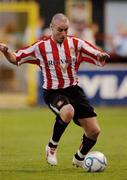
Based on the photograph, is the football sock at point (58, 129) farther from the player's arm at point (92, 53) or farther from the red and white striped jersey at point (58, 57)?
the player's arm at point (92, 53)

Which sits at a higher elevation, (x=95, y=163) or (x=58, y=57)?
(x=58, y=57)

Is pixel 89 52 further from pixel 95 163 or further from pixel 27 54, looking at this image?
pixel 95 163

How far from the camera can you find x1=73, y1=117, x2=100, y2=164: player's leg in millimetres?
10812

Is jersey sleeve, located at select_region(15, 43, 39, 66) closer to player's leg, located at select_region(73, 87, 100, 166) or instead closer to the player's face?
the player's face

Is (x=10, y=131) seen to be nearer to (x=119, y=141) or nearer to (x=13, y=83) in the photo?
(x=119, y=141)

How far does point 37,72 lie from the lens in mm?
21734

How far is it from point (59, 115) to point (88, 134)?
519mm

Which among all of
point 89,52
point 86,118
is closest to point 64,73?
point 89,52

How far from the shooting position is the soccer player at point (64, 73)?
10.8 metres

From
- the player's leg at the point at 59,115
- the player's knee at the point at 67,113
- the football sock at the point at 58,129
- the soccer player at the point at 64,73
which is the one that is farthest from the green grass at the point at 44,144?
the player's knee at the point at 67,113

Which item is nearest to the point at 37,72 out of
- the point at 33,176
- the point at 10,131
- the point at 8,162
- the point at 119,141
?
the point at 10,131

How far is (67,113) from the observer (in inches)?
411

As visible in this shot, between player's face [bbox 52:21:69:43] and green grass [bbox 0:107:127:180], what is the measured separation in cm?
173

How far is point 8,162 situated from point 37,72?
33.9ft
